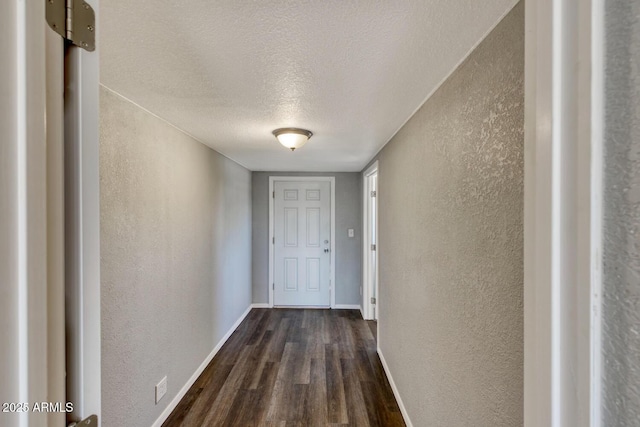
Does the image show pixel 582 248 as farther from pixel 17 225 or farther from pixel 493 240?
pixel 17 225

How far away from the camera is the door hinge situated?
0.50 meters

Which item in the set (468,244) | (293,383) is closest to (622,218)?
(468,244)

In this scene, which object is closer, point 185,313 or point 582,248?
point 582,248

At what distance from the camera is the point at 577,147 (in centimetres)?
40

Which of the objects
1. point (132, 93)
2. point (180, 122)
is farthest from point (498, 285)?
point (180, 122)

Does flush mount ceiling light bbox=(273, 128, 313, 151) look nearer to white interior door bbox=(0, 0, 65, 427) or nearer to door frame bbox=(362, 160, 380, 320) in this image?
white interior door bbox=(0, 0, 65, 427)

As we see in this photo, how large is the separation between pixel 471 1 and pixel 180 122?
1830 millimetres

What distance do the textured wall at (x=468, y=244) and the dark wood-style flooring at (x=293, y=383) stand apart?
47 centimetres

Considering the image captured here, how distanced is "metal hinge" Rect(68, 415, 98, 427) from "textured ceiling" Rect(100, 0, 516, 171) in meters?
1.08

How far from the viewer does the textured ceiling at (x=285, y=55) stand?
2.92 ft

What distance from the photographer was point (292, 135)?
6.92 feet

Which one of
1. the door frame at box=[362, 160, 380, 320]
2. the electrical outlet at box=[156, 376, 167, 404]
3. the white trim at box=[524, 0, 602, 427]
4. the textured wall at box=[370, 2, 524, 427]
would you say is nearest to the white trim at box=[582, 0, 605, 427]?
the white trim at box=[524, 0, 602, 427]

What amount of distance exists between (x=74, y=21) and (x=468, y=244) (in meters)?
1.31

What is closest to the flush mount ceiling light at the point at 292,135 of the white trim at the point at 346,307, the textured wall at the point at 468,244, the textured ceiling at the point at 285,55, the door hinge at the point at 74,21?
the textured ceiling at the point at 285,55
